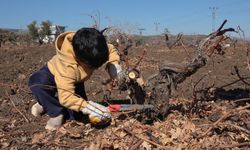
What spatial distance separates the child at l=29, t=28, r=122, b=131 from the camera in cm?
393

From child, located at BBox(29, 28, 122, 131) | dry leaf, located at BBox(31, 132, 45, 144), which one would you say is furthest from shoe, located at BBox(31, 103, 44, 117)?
dry leaf, located at BBox(31, 132, 45, 144)

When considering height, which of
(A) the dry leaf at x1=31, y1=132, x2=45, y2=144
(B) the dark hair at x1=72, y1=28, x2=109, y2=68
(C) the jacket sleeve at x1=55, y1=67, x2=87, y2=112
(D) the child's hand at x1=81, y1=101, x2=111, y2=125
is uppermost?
(B) the dark hair at x1=72, y1=28, x2=109, y2=68

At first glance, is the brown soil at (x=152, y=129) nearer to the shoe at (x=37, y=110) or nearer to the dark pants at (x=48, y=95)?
the shoe at (x=37, y=110)

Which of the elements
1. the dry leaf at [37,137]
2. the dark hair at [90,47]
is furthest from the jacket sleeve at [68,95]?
the dry leaf at [37,137]

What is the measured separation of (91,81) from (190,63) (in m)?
3.72

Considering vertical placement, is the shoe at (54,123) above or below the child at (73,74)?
below

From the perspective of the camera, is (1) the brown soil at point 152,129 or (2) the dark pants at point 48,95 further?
(2) the dark pants at point 48,95

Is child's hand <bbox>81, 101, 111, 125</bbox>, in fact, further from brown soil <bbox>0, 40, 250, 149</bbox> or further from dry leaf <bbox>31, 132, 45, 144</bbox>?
dry leaf <bbox>31, 132, 45, 144</bbox>

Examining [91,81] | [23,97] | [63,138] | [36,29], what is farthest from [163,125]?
[36,29]

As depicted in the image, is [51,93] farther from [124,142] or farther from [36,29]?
[36,29]

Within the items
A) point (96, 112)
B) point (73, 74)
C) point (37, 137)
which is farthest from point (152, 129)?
point (37, 137)

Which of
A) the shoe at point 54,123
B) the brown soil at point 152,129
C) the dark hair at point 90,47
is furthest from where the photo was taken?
the shoe at point 54,123

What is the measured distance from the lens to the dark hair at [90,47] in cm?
386

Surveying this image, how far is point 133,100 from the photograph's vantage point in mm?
4441
